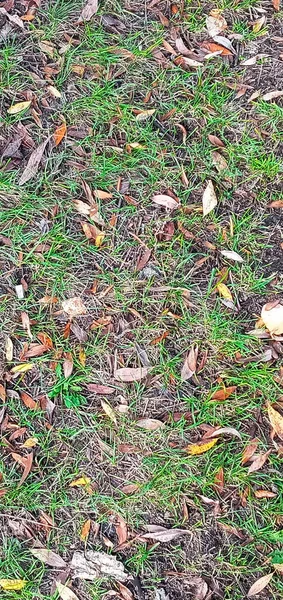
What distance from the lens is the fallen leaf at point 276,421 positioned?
8.41 ft

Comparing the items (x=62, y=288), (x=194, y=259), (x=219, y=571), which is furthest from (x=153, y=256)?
(x=219, y=571)

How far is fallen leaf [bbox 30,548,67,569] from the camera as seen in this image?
2.49 metres

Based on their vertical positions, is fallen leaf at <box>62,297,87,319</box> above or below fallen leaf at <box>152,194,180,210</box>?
below

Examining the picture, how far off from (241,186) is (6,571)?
1934 millimetres

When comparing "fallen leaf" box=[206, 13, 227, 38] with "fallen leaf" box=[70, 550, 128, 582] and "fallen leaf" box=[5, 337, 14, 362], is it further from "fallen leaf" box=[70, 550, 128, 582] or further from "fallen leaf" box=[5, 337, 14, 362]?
"fallen leaf" box=[70, 550, 128, 582]

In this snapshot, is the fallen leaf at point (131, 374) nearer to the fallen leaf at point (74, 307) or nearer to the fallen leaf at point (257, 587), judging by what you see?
the fallen leaf at point (74, 307)

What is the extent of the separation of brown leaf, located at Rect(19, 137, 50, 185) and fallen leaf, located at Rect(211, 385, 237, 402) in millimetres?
1282

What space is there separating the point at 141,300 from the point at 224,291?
37 cm

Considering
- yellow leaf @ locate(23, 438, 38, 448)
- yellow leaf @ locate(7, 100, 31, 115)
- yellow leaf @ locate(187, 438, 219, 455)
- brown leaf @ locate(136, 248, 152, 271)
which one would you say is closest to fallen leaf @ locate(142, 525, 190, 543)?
yellow leaf @ locate(187, 438, 219, 455)

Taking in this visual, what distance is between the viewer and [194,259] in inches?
108

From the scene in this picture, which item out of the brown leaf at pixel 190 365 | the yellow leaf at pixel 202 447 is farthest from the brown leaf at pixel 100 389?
the yellow leaf at pixel 202 447

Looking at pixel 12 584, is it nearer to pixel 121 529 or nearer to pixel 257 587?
pixel 121 529

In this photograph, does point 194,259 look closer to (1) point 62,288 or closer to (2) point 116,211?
(2) point 116,211

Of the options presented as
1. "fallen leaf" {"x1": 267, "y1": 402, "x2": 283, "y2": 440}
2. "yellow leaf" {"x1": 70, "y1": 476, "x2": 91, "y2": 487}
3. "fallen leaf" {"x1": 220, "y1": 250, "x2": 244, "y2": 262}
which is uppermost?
"fallen leaf" {"x1": 220, "y1": 250, "x2": 244, "y2": 262}
